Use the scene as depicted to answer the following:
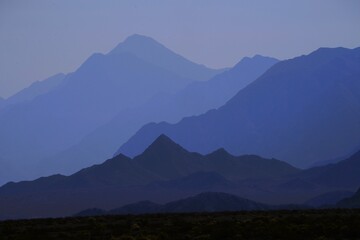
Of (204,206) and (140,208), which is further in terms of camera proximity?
(140,208)

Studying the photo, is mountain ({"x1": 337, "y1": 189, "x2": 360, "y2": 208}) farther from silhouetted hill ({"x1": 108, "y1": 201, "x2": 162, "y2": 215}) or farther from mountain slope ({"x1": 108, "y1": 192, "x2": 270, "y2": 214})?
silhouetted hill ({"x1": 108, "y1": 201, "x2": 162, "y2": 215})

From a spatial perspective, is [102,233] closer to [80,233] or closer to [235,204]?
[80,233]

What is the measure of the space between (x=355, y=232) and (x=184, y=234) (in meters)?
8.46

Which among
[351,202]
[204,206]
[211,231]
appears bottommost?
[211,231]

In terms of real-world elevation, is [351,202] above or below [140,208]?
below

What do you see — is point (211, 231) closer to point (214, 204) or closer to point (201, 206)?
point (201, 206)

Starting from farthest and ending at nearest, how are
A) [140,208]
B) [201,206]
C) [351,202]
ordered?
[140,208], [201,206], [351,202]

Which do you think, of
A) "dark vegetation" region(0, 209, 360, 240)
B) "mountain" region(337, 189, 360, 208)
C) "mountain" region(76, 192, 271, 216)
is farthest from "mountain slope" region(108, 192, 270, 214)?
"dark vegetation" region(0, 209, 360, 240)

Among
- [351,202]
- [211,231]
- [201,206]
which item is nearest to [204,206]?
[201,206]

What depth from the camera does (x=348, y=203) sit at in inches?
6407

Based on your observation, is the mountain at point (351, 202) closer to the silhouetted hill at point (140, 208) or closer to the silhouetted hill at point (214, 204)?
the silhouetted hill at point (214, 204)

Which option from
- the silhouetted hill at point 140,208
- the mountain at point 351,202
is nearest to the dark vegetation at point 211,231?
the mountain at point 351,202

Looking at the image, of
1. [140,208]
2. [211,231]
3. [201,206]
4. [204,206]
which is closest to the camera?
[211,231]

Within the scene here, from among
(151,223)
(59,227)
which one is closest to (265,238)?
(151,223)
